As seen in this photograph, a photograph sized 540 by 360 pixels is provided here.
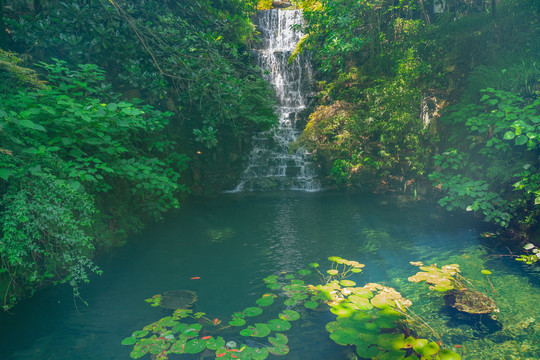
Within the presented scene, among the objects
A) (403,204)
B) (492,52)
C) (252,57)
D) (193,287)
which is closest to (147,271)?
(193,287)

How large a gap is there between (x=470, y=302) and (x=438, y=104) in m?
6.59

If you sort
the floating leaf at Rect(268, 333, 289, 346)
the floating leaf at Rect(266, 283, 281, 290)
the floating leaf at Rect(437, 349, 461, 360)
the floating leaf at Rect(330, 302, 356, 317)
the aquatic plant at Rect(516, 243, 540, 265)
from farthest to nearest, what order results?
the aquatic plant at Rect(516, 243, 540, 265)
the floating leaf at Rect(266, 283, 281, 290)
the floating leaf at Rect(330, 302, 356, 317)
the floating leaf at Rect(268, 333, 289, 346)
the floating leaf at Rect(437, 349, 461, 360)

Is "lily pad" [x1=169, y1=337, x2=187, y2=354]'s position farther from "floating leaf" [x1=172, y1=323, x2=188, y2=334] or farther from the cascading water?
the cascading water

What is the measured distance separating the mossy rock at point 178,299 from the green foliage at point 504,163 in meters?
5.14

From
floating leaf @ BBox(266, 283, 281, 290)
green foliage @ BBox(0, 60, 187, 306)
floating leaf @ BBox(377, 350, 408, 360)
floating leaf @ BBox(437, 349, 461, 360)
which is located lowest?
floating leaf @ BBox(266, 283, 281, 290)

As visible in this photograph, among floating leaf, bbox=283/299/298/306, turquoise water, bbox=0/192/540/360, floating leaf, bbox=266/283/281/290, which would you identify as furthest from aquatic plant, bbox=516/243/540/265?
floating leaf, bbox=266/283/281/290

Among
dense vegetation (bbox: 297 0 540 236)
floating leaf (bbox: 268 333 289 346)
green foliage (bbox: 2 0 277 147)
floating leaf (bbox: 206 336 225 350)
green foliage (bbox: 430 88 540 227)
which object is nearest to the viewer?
floating leaf (bbox: 206 336 225 350)

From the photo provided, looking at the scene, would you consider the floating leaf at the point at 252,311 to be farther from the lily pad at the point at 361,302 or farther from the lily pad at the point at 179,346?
the lily pad at the point at 361,302

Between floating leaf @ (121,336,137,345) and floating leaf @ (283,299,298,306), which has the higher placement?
floating leaf @ (283,299,298,306)

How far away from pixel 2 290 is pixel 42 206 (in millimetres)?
1404

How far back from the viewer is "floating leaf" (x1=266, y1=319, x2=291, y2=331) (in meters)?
3.10

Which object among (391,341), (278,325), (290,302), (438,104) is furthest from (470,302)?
(438,104)

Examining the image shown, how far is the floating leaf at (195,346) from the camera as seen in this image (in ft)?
8.86

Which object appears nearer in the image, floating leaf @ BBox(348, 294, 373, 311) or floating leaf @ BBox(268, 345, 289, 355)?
floating leaf @ BBox(268, 345, 289, 355)
